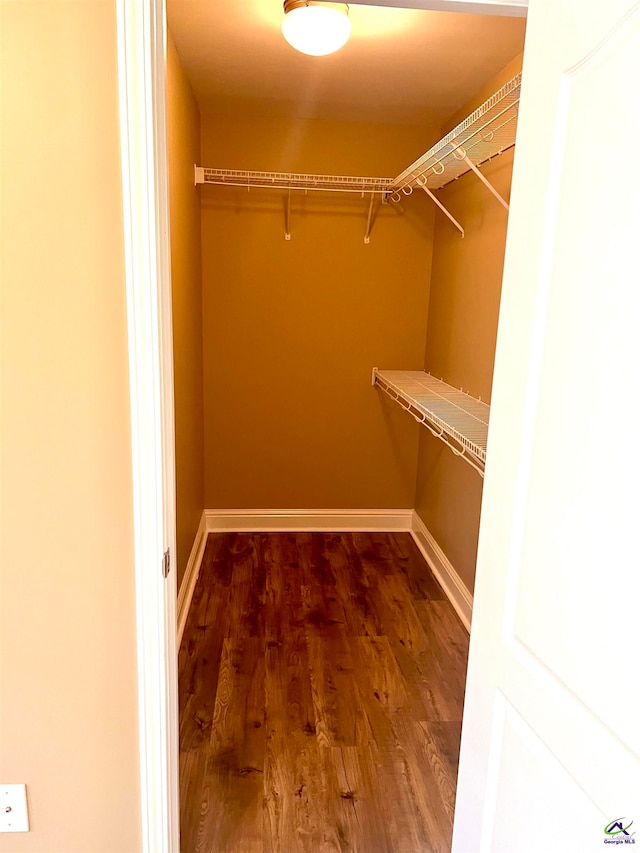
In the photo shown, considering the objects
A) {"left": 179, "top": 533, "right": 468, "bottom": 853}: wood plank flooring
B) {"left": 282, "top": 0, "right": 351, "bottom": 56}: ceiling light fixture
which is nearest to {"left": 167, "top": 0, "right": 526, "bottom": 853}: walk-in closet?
{"left": 179, "top": 533, "right": 468, "bottom": 853}: wood plank flooring

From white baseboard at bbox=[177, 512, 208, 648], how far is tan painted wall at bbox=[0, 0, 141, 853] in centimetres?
122

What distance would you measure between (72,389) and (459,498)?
2.14 m

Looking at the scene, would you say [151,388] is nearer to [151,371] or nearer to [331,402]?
[151,371]

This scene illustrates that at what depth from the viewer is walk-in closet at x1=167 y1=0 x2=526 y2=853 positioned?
6.27ft

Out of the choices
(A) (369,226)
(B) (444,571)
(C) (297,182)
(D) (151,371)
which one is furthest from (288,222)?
(D) (151,371)

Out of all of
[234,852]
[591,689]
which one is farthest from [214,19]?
[234,852]

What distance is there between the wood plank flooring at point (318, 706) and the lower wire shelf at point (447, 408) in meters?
0.84

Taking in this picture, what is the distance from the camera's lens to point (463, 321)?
9.43 feet

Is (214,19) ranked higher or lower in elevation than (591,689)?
higher

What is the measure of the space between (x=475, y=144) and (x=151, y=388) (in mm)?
1627

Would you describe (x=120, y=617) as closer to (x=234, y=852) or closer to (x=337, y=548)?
(x=234, y=852)

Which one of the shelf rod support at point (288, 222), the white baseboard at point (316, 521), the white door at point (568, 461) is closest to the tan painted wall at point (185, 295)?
the white baseboard at point (316, 521)

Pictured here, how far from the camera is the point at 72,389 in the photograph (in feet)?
3.68

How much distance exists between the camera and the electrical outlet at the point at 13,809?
1.28 meters
